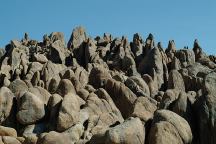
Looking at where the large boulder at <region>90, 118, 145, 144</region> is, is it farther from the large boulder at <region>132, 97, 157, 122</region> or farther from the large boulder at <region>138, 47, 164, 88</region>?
the large boulder at <region>138, 47, 164, 88</region>

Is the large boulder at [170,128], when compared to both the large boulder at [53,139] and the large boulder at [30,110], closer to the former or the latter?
the large boulder at [53,139]

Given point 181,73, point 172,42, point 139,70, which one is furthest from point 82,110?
point 172,42

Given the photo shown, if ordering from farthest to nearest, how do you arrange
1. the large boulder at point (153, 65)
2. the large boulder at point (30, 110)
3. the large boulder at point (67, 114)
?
the large boulder at point (153, 65) → the large boulder at point (30, 110) → the large boulder at point (67, 114)

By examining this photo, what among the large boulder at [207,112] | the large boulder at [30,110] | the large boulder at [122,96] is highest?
the large boulder at [122,96]

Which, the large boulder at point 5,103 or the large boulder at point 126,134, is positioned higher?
the large boulder at point 5,103

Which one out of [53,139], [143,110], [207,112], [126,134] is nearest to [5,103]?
[53,139]

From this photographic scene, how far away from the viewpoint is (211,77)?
136 ft

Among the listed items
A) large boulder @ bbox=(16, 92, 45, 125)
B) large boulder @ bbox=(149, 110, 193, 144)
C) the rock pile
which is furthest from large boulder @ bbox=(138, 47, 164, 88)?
large boulder @ bbox=(149, 110, 193, 144)

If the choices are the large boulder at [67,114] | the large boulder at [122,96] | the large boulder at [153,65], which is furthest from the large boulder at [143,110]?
the large boulder at [153,65]

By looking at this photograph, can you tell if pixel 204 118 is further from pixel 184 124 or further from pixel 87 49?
pixel 87 49

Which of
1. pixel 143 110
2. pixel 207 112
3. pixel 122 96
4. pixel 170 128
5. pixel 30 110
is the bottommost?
pixel 170 128

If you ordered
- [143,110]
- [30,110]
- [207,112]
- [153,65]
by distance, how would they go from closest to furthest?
[207,112] → [143,110] → [30,110] → [153,65]

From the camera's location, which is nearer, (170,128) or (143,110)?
(170,128)

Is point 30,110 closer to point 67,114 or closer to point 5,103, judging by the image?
point 5,103
